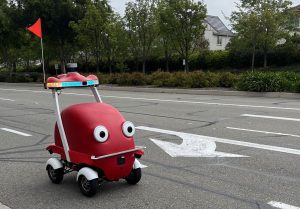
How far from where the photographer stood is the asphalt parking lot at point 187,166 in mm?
4930

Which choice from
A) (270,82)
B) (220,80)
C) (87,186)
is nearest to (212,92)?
(220,80)

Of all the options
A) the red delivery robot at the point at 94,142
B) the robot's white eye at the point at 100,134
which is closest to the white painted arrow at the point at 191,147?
the red delivery robot at the point at 94,142

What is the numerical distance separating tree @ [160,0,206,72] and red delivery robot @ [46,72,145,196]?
23.3 metres

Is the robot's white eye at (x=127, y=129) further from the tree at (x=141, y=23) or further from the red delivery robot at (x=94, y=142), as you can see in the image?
the tree at (x=141, y=23)

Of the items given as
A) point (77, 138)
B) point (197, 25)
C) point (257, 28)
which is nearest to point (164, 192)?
point (77, 138)

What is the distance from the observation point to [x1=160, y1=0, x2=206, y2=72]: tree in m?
27.7

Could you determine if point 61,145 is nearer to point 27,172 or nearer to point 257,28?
point 27,172

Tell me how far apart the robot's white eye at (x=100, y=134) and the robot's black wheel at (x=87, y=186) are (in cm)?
48

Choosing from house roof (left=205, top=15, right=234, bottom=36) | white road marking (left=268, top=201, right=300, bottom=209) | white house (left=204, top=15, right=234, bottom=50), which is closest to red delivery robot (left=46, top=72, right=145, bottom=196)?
white road marking (left=268, top=201, right=300, bottom=209)

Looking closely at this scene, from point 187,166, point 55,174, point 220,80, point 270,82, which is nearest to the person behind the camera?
point 55,174

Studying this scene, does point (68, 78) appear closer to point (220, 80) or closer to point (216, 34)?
point (220, 80)

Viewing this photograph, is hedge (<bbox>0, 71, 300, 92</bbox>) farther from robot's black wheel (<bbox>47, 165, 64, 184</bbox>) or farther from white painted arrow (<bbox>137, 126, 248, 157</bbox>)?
robot's black wheel (<bbox>47, 165, 64, 184</bbox>)

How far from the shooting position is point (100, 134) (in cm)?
489

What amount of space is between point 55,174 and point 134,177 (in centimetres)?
105
